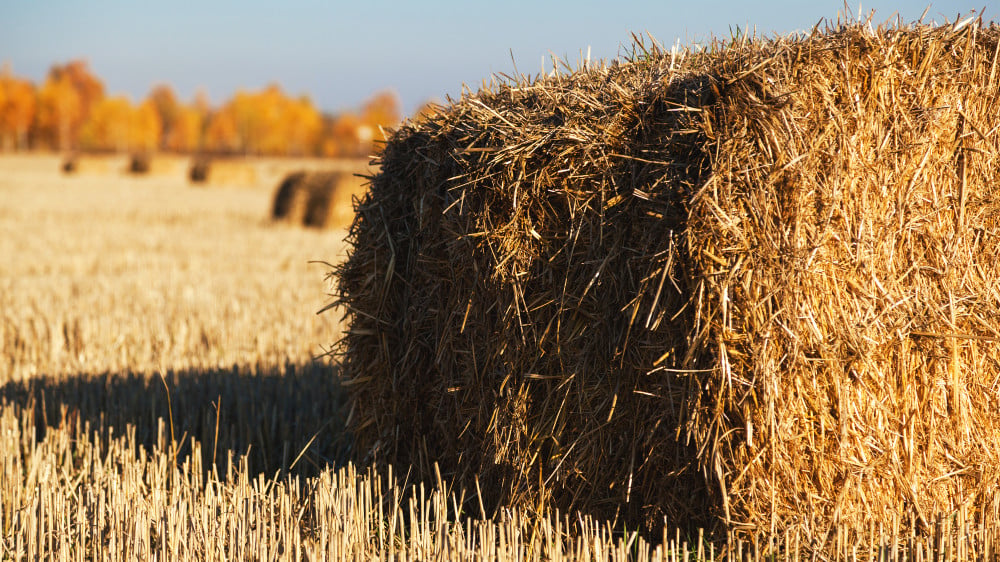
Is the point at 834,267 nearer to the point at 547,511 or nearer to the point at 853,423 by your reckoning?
the point at 853,423

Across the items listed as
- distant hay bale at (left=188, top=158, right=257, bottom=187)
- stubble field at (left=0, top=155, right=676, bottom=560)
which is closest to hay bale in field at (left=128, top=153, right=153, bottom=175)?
distant hay bale at (left=188, top=158, right=257, bottom=187)

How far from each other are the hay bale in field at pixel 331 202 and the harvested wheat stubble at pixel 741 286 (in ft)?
46.0

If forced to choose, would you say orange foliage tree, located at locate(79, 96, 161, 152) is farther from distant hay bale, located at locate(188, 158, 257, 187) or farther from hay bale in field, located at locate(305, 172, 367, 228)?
hay bale in field, located at locate(305, 172, 367, 228)

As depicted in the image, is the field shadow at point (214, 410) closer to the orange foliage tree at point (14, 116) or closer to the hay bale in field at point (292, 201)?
the hay bale in field at point (292, 201)

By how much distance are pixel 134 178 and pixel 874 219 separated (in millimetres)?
40067

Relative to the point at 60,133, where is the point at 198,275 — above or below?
below

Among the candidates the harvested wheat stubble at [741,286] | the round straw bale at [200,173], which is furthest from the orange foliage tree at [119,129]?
the harvested wheat stubble at [741,286]

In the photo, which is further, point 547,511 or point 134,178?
point 134,178

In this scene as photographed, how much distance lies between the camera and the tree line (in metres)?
89.1

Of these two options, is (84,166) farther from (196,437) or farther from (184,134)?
(184,134)

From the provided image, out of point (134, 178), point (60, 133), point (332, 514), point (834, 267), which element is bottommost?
point (332, 514)

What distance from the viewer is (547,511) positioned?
382 cm

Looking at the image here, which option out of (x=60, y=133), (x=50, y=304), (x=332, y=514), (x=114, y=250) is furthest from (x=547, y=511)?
(x=60, y=133)

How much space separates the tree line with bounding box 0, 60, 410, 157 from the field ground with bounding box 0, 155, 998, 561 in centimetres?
8210
